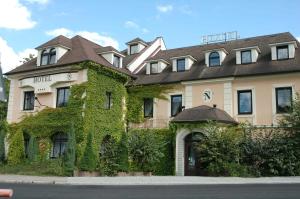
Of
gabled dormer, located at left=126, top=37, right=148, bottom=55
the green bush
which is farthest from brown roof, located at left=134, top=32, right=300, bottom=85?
the green bush

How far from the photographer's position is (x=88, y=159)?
24.8m

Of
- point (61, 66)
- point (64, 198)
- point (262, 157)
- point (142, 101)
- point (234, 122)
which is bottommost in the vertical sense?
point (64, 198)

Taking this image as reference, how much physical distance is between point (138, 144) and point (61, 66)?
25.8ft

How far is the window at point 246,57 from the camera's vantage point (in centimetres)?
2833

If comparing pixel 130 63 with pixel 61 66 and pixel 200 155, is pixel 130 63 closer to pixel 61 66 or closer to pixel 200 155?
pixel 61 66

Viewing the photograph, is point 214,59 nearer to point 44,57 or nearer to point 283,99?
Result: point 283,99

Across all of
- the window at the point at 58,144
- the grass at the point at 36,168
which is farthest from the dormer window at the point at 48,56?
the grass at the point at 36,168

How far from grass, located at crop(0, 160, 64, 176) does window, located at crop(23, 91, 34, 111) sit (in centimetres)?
456

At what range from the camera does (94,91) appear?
2733cm

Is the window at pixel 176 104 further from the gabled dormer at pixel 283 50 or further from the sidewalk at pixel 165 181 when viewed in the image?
the sidewalk at pixel 165 181

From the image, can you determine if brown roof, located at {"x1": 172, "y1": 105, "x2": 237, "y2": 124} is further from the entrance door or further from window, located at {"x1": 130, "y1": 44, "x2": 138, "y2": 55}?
window, located at {"x1": 130, "y1": 44, "x2": 138, "y2": 55}

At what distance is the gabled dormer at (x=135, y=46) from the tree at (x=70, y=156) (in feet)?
46.1

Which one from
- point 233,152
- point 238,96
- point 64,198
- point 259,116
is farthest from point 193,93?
point 64,198

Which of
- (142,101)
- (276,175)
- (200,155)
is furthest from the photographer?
(142,101)
